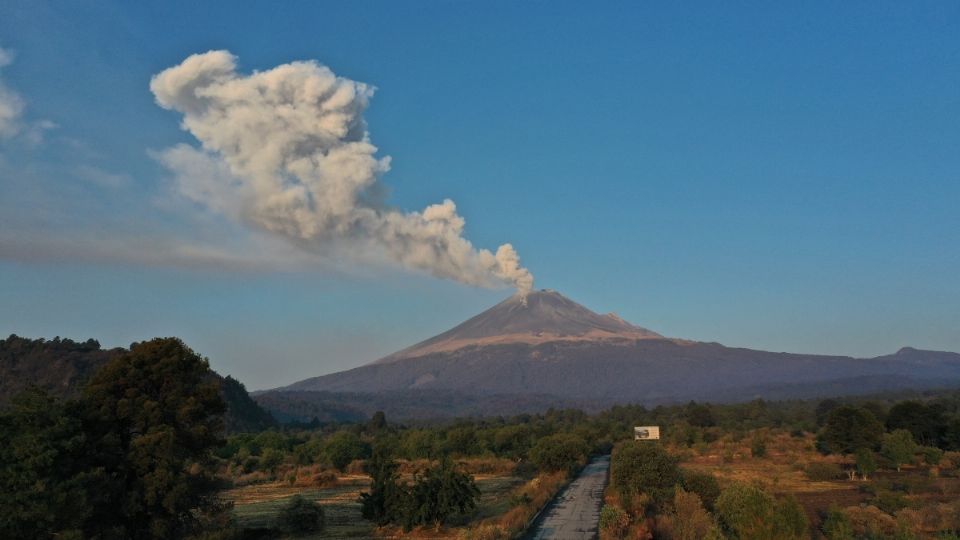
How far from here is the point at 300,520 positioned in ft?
94.4

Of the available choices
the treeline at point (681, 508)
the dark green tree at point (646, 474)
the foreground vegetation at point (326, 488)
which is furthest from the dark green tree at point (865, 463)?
the dark green tree at point (646, 474)

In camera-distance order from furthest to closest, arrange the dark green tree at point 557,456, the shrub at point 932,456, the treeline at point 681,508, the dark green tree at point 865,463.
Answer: the shrub at point 932,456 → the dark green tree at point 557,456 → the dark green tree at point 865,463 → the treeline at point 681,508

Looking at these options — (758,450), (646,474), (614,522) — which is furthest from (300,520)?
(758,450)

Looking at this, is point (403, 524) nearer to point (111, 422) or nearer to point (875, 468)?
point (111, 422)

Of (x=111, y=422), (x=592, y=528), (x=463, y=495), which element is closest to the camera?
(x=111, y=422)

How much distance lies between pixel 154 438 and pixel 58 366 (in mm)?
107501

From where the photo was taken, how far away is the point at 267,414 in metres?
146

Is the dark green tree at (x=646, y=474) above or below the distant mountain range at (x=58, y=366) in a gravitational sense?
below

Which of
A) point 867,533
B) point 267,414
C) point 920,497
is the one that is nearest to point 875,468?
point 920,497

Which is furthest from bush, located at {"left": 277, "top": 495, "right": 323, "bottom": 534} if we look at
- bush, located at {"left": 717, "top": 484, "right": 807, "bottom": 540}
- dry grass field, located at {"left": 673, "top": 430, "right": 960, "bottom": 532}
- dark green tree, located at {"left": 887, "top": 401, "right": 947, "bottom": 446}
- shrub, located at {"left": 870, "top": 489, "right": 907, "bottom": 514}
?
dark green tree, located at {"left": 887, "top": 401, "right": 947, "bottom": 446}

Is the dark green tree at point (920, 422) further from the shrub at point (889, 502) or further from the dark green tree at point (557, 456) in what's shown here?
the shrub at point (889, 502)

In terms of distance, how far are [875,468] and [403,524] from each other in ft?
129

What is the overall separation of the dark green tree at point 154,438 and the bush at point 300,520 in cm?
558

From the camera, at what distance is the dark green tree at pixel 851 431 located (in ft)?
188
